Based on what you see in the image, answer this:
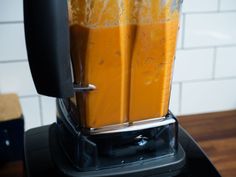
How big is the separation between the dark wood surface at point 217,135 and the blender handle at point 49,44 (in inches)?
15.1

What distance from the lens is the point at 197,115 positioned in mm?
882

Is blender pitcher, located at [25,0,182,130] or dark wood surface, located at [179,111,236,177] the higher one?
blender pitcher, located at [25,0,182,130]

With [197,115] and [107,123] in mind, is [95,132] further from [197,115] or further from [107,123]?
[197,115]

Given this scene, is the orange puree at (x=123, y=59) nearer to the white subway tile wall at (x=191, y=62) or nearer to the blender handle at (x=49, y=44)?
the blender handle at (x=49, y=44)

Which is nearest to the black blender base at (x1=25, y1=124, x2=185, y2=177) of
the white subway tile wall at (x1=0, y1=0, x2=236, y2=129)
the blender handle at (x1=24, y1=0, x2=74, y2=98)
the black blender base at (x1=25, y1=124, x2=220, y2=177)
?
the black blender base at (x1=25, y1=124, x2=220, y2=177)

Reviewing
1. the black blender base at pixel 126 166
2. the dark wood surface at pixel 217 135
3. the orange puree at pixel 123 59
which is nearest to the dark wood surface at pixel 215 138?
the dark wood surface at pixel 217 135

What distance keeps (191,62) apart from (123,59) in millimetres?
428

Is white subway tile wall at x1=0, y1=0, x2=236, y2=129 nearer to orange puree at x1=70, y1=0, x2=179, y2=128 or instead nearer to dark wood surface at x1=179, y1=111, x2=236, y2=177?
dark wood surface at x1=179, y1=111, x2=236, y2=177

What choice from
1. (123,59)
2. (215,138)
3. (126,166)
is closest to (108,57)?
(123,59)

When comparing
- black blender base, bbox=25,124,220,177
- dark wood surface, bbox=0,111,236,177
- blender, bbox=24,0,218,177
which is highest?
blender, bbox=24,0,218,177

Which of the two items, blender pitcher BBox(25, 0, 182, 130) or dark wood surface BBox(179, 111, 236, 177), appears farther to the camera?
dark wood surface BBox(179, 111, 236, 177)

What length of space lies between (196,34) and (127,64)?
16.4 inches

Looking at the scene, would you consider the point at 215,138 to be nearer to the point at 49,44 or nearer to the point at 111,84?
the point at 111,84

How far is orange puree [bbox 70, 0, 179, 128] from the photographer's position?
42cm
